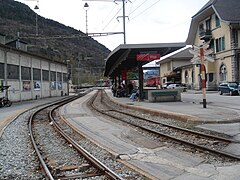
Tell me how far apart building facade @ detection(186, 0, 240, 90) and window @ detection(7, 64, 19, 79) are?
921 inches

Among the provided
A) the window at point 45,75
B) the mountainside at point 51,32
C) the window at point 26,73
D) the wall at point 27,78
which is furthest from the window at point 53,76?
the mountainside at point 51,32

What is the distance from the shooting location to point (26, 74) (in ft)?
146

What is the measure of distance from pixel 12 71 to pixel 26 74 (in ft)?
15.3

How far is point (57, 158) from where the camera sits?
9023 mm

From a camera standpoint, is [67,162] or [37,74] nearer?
[67,162]

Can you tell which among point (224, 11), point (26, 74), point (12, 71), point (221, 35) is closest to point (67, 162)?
point (12, 71)

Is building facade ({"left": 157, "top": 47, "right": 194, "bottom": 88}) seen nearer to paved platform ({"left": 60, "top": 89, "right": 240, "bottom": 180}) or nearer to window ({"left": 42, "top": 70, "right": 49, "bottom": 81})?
window ({"left": 42, "top": 70, "right": 49, "bottom": 81})

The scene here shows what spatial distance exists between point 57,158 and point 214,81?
137 ft

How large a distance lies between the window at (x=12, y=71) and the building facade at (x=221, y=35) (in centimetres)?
2339

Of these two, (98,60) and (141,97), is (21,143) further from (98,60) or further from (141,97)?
(98,60)

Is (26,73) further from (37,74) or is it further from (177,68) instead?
(177,68)

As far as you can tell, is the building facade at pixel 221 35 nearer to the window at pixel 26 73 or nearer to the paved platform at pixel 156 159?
the window at pixel 26 73

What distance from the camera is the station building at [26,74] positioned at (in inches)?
1487

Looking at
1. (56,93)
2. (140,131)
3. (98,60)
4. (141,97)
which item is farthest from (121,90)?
(98,60)
